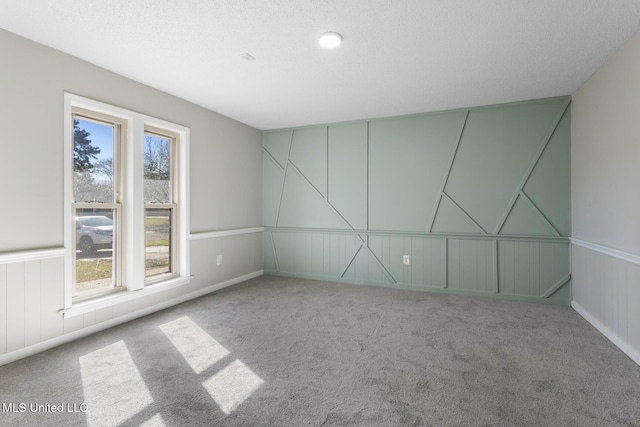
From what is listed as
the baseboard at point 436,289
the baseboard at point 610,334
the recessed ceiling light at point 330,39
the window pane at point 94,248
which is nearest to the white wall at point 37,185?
the window pane at point 94,248

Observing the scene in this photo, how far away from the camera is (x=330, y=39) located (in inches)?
92.0

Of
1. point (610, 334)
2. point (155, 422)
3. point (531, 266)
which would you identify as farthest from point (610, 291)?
point (155, 422)

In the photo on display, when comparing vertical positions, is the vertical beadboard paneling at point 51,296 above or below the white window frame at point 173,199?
below

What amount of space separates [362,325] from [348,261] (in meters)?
1.69

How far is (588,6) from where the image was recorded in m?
1.96

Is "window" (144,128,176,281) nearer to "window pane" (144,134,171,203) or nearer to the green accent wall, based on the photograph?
"window pane" (144,134,171,203)

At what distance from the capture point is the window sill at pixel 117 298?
266 centimetres

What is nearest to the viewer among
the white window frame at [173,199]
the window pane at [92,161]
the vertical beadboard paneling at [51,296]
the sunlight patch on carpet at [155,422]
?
the sunlight patch on carpet at [155,422]

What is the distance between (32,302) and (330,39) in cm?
304

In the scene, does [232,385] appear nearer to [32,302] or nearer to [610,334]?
[32,302]

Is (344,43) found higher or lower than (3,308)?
higher

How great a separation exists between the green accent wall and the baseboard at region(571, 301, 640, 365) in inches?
13.6

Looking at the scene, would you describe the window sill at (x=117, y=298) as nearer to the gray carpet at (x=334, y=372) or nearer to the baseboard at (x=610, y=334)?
the gray carpet at (x=334, y=372)

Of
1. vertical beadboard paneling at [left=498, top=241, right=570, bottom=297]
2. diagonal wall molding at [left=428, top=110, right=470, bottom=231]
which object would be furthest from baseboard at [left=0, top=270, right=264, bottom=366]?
vertical beadboard paneling at [left=498, top=241, right=570, bottom=297]
